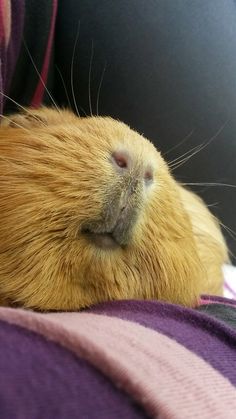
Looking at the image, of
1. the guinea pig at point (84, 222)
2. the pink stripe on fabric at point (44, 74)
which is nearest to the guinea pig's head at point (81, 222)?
the guinea pig at point (84, 222)

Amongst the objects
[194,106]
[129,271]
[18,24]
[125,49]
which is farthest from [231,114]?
[129,271]

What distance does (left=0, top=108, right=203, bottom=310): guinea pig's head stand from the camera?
526mm

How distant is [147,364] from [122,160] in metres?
0.23

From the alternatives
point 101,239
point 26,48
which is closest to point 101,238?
point 101,239

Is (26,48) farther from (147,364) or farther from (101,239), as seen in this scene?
(147,364)

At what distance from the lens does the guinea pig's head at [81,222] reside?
53 centimetres

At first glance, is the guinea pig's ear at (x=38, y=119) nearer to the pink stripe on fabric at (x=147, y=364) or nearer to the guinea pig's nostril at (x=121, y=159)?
the guinea pig's nostril at (x=121, y=159)

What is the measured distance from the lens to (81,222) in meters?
0.53

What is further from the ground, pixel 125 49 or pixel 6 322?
pixel 125 49

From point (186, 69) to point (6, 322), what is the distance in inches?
28.2

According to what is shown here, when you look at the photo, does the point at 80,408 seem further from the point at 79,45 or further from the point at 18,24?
the point at 79,45

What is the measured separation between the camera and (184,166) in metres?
1.09

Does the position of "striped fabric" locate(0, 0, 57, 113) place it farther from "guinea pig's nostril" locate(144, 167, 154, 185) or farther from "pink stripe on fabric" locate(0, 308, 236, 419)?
"pink stripe on fabric" locate(0, 308, 236, 419)

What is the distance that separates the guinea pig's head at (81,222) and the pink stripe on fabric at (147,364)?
0.07 m
